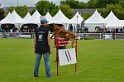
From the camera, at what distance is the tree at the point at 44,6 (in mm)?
133125

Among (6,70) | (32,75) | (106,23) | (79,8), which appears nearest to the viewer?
(32,75)

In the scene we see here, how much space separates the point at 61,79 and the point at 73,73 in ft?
6.04

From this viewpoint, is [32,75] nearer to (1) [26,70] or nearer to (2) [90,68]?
(1) [26,70]

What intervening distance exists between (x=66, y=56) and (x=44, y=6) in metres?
120

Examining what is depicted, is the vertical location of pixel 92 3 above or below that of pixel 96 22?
above

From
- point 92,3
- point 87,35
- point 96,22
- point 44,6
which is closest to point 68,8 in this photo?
point 44,6

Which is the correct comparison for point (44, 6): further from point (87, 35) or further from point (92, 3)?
point (87, 35)

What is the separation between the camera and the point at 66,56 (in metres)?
14.5

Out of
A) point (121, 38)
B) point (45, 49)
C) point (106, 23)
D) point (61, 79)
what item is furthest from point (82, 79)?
point (106, 23)

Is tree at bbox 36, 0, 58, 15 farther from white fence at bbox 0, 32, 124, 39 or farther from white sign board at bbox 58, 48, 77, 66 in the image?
white sign board at bbox 58, 48, 77, 66

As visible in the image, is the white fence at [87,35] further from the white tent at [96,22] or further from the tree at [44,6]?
the tree at [44,6]

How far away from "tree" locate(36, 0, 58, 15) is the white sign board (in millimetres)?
117226

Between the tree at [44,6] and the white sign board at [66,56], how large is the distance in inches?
4615

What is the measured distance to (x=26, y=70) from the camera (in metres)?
16.3
